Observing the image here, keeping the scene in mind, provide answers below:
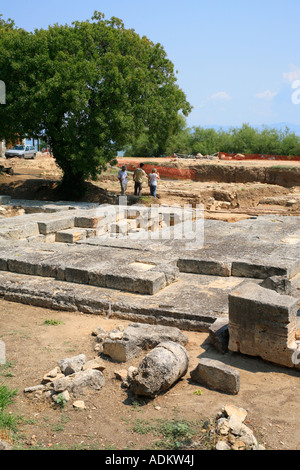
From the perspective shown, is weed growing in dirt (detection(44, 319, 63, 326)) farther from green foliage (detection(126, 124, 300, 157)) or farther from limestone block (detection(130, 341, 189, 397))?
green foliage (detection(126, 124, 300, 157))

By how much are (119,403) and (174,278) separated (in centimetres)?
365

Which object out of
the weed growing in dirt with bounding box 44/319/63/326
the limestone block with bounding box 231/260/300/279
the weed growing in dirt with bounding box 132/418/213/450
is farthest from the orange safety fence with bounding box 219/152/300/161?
the weed growing in dirt with bounding box 132/418/213/450

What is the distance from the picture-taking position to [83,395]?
193 inches

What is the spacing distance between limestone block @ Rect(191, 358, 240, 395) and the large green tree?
37.6 ft

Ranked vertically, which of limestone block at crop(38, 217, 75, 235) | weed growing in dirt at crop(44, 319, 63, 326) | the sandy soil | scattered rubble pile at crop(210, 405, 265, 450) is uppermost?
limestone block at crop(38, 217, 75, 235)

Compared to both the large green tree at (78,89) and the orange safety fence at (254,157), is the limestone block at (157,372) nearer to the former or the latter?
the large green tree at (78,89)

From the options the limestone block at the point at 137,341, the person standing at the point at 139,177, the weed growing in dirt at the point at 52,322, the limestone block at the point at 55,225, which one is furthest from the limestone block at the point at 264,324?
the person standing at the point at 139,177

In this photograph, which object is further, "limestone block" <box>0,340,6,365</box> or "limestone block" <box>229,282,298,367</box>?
"limestone block" <box>0,340,6,365</box>

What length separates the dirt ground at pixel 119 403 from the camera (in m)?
4.13

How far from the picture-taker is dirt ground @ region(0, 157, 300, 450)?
4133 millimetres
